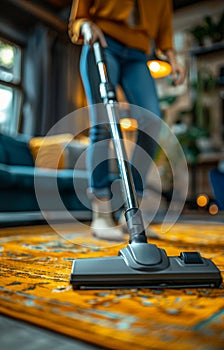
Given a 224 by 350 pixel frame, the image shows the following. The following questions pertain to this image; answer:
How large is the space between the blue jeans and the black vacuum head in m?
0.77

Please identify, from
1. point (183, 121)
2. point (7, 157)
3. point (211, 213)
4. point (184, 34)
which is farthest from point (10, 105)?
point (211, 213)

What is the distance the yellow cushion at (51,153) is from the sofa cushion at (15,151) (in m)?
0.07

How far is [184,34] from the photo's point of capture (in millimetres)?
4484

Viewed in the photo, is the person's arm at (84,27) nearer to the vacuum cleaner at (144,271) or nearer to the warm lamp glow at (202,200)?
the vacuum cleaner at (144,271)

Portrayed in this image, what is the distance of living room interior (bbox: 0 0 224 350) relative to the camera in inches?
19.0

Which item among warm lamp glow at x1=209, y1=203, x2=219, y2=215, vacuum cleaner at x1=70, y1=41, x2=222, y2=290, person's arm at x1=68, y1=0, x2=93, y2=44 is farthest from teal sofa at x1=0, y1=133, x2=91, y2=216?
vacuum cleaner at x1=70, y1=41, x2=222, y2=290

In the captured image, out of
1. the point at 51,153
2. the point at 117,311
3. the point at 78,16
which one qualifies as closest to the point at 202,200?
the point at 51,153

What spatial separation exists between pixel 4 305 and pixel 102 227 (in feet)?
3.09

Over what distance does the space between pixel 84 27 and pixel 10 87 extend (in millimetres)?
3278

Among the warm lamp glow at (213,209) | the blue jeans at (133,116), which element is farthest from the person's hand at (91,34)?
the warm lamp glow at (213,209)

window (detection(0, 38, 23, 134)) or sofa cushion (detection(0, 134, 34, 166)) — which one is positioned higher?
window (detection(0, 38, 23, 134))

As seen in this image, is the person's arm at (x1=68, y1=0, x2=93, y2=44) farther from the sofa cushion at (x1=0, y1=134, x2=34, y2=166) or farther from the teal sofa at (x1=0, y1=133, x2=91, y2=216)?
the sofa cushion at (x1=0, y1=134, x2=34, y2=166)

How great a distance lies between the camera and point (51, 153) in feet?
9.39

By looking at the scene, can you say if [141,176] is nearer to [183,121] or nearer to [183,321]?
[183,321]
